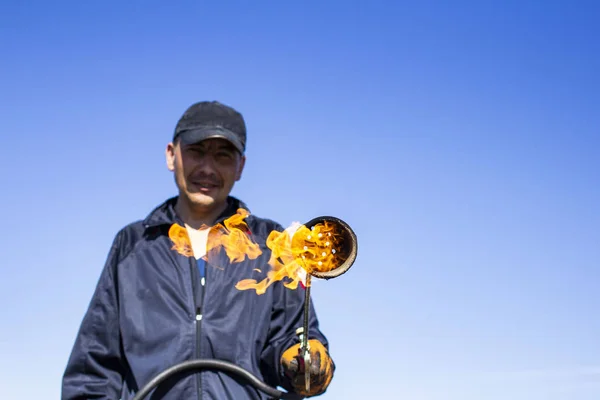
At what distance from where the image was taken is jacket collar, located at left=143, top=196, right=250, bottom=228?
4648 millimetres

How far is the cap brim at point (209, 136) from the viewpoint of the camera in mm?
4629

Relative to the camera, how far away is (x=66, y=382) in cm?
424

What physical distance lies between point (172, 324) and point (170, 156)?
4.24ft

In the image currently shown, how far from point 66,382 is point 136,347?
485 millimetres

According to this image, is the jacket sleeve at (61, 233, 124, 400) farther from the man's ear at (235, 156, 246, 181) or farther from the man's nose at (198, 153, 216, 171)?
the man's ear at (235, 156, 246, 181)

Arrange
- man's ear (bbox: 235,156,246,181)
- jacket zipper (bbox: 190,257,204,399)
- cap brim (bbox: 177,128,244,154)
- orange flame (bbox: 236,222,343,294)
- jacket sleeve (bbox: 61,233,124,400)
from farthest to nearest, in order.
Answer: man's ear (bbox: 235,156,246,181)
cap brim (bbox: 177,128,244,154)
jacket sleeve (bbox: 61,233,124,400)
jacket zipper (bbox: 190,257,204,399)
orange flame (bbox: 236,222,343,294)

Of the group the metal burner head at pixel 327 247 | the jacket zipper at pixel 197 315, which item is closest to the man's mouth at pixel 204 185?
the jacket zipper at pixel 197 315

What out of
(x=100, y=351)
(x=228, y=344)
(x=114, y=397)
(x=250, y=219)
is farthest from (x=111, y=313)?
(x=250, y=219)

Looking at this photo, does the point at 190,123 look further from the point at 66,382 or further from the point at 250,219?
the point at 66,382

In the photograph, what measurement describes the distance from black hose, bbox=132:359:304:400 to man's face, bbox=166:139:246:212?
115cm

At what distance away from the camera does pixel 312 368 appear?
3.87m

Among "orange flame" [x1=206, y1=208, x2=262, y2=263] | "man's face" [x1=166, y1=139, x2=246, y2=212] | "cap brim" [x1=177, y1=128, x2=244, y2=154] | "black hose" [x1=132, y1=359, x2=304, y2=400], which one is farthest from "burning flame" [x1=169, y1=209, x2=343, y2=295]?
"black hose" [x1=132, y1=359, x2=304, y2=400]

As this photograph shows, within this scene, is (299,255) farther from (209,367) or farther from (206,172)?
(206,172)

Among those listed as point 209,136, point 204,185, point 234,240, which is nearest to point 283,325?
point 234,240
